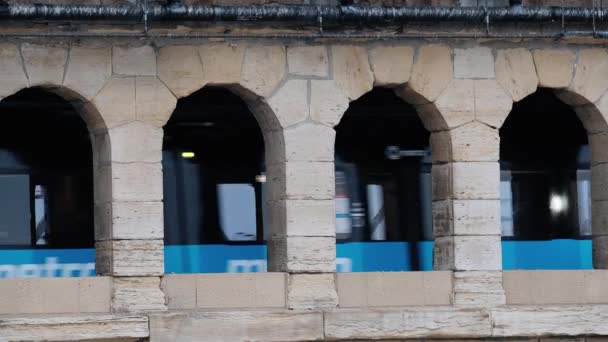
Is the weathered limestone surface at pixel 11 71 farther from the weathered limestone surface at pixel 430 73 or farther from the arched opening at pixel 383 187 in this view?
the arched opening at pixel 383 187

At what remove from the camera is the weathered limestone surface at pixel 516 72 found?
1758 cm

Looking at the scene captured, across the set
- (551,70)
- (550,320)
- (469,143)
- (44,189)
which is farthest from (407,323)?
(44,189)

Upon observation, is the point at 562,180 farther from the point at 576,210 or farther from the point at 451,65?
the point at 451,65

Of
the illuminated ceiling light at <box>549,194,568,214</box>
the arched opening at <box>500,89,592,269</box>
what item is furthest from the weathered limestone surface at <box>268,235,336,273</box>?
the illuminated ceiling light at <box>549,194,568,214</box>

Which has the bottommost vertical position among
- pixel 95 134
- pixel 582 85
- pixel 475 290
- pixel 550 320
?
pixel 550 320

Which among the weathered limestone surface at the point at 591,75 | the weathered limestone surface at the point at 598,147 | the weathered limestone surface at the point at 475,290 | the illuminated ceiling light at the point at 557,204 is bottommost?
the weathered limestone surface at the point at 475,290

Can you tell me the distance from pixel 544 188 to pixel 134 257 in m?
5.06

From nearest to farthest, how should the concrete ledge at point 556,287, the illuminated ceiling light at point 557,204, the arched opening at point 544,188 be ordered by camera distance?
the concrete ledge at point 556,287, the arched opening at point 544,188, the illuminated ceiling light at point 557,204

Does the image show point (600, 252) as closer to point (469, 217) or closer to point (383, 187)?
point (469, 217)

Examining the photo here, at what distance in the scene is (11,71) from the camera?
16391mm

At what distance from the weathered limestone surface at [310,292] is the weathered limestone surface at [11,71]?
8.93ft

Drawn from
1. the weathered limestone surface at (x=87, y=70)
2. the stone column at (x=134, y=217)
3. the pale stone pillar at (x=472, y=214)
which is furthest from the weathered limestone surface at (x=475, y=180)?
the weathered limestone surface at (x=87, y=70)

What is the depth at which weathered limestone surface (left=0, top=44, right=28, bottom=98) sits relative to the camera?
1636cm

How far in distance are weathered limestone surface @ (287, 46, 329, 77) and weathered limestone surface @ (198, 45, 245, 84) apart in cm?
47
